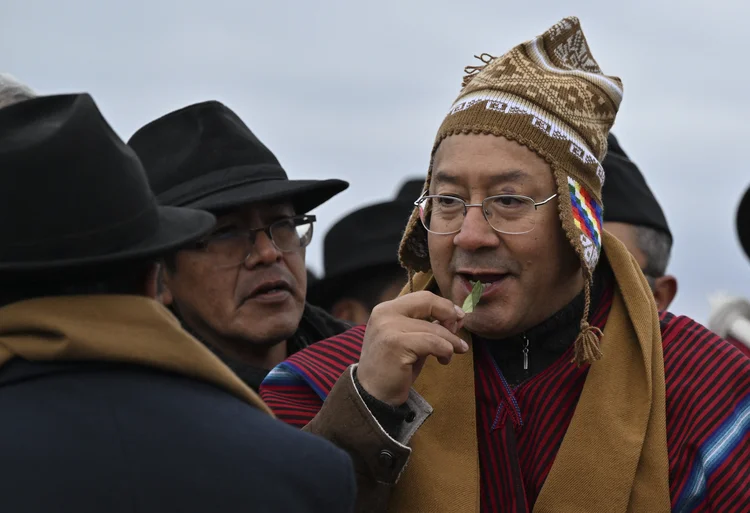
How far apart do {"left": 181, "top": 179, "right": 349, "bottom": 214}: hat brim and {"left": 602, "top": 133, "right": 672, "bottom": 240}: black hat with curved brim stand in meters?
1.12

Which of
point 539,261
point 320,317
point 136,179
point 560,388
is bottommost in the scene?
point 320,317

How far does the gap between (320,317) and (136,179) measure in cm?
254

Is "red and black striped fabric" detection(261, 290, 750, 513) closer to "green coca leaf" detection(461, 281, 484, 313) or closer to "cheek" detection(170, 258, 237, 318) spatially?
"green coca leaf" detection(461, 281, 484, 313)

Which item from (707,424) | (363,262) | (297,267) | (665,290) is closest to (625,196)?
(665,290)

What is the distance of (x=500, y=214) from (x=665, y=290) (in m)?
2.16

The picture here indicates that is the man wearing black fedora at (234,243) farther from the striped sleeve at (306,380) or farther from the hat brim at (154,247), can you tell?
the hat brim at (154,247)

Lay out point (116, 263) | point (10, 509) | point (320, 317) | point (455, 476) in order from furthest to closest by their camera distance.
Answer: point (320, 317)
point (455, 476)
point (116, 263)
point (10, 509)

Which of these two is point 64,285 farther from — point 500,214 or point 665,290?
point 665,290

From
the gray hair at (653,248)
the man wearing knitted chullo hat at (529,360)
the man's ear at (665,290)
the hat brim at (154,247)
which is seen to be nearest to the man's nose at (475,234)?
the man wearing knitted chullo hat at (529,360)

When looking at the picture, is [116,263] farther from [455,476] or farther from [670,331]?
[670,331]

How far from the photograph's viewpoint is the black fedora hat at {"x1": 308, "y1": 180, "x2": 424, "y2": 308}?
652cm

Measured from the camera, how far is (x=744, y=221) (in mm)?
4941

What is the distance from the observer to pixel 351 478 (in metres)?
2.69

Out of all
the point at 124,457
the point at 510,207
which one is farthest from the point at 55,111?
the point at 510,207
